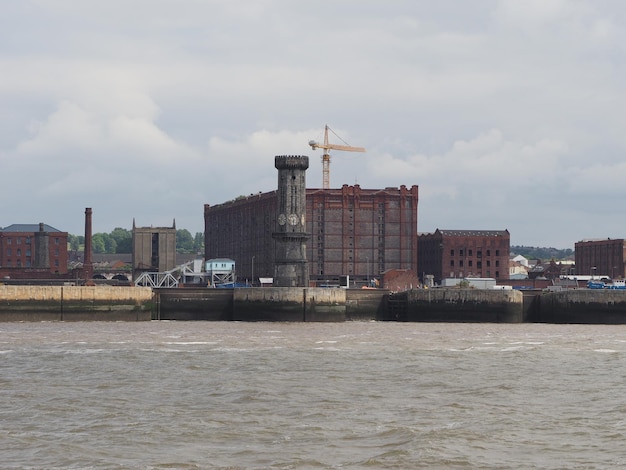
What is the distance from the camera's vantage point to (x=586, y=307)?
316ft

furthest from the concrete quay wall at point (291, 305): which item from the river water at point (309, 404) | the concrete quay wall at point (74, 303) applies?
the river water at point (309, 404)

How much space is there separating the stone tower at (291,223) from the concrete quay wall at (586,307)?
26.7 metres

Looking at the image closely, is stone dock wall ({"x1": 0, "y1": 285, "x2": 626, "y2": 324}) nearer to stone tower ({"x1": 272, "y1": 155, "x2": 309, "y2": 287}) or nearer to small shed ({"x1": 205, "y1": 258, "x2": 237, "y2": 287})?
stone tower ({"x1": 272, "y1": 155, "x2": 309, "y2": 287})

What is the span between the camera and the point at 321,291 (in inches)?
3917

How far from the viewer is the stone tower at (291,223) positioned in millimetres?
112438

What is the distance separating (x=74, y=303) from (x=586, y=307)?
4536cm

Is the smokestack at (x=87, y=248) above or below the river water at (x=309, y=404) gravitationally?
above

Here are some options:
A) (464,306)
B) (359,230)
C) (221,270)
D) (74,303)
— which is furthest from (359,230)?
(74,303)

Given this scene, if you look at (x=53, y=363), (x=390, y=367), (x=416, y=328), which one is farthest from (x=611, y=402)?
(x=416, y=328)

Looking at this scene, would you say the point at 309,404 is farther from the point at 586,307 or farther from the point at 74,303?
the point at 586,307

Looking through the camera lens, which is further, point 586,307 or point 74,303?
point 586,307

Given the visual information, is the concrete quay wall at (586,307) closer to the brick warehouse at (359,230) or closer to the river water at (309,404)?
the river water at (309,404)

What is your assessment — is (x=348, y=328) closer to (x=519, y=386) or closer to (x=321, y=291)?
(x=321, y=291)

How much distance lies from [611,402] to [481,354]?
1980cm
